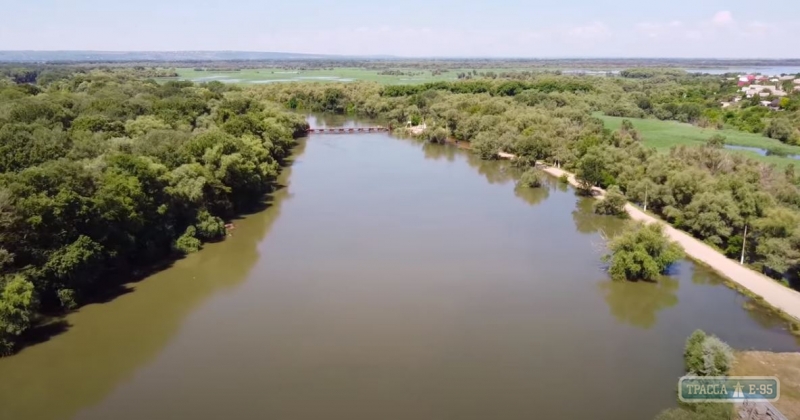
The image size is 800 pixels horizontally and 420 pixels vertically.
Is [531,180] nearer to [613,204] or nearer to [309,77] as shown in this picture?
[613,204]

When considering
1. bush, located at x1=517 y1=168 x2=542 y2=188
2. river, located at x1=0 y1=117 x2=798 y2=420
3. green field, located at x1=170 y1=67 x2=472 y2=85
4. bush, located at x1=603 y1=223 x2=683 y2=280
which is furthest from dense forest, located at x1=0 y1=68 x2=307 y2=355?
green field, located at x1=170 y1=67 x2=472 y2=85

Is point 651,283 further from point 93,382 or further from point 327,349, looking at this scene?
point 93,382

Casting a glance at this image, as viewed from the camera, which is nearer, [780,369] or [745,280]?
[780,369]

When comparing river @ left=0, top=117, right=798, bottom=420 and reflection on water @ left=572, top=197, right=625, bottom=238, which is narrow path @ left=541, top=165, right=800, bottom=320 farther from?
reflection on water @ left=572, top=197, right=625, bottom=238

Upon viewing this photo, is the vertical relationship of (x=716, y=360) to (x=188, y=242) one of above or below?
below

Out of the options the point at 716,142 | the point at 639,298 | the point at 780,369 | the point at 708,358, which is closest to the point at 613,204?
the point at 639,298

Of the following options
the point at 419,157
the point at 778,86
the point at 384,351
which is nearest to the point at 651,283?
the point at 384,351
